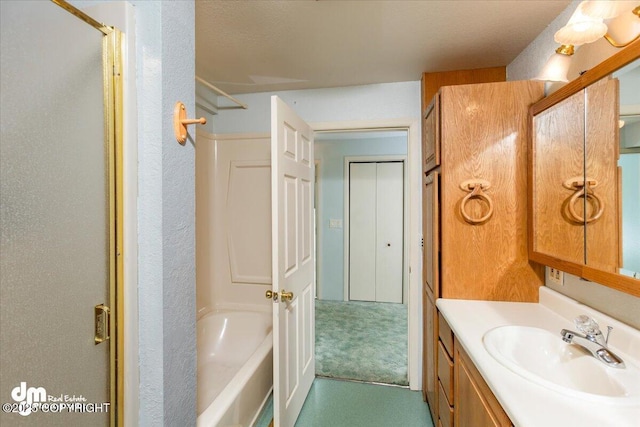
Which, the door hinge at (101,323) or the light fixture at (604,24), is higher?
the light fixture at (604,24)

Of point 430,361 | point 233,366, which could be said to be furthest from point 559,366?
point 233,366

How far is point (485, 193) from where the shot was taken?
160 cm

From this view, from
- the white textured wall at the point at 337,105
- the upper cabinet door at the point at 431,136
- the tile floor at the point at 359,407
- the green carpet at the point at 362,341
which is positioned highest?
the white textured wall at the point at 337,105

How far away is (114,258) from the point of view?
33.0 inches

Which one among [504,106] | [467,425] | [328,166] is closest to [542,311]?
[467,425]

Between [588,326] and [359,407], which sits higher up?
[588,326]

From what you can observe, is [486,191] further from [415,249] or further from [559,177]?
[415,249]

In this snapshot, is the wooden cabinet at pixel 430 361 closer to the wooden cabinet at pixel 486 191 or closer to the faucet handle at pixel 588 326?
the wooden cabinet at pixel 486 191

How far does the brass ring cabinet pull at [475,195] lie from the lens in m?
1.58

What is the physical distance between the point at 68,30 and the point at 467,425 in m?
1.83

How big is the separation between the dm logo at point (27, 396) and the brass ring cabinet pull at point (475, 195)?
1713mm

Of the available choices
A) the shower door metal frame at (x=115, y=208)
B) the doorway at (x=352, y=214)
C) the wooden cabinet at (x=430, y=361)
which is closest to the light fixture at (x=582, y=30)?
the wooden cabinet at (x=430, y=361)

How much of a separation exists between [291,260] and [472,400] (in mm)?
Answer: 1091

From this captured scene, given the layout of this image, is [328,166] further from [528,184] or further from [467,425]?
[467,425]
